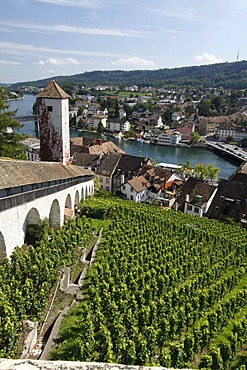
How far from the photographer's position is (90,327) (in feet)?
35.3

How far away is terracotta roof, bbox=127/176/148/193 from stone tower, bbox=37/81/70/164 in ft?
39.2

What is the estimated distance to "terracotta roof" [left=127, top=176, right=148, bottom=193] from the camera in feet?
125

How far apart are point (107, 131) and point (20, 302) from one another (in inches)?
3801

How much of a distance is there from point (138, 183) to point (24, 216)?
77.9 ft

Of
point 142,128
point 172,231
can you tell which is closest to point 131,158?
point 172,231

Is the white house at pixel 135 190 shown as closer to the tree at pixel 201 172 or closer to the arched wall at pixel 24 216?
the tree at pixel 201 172

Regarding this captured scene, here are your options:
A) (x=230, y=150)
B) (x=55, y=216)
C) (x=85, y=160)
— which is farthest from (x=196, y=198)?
(x=230, y=150)

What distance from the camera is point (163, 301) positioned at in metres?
13.9

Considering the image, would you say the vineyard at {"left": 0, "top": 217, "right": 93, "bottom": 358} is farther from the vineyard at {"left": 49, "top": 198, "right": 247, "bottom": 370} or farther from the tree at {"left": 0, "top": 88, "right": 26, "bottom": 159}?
the tree at {"left": 0, "top": 88, "right": 26, "bottom": 159}

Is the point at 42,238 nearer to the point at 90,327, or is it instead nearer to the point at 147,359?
the point at 90,327

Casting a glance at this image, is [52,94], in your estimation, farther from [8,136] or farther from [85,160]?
[85,160]

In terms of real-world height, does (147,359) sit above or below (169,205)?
above

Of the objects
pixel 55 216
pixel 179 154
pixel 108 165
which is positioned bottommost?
pixel 179 154

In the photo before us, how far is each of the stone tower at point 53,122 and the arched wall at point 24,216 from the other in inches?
201
